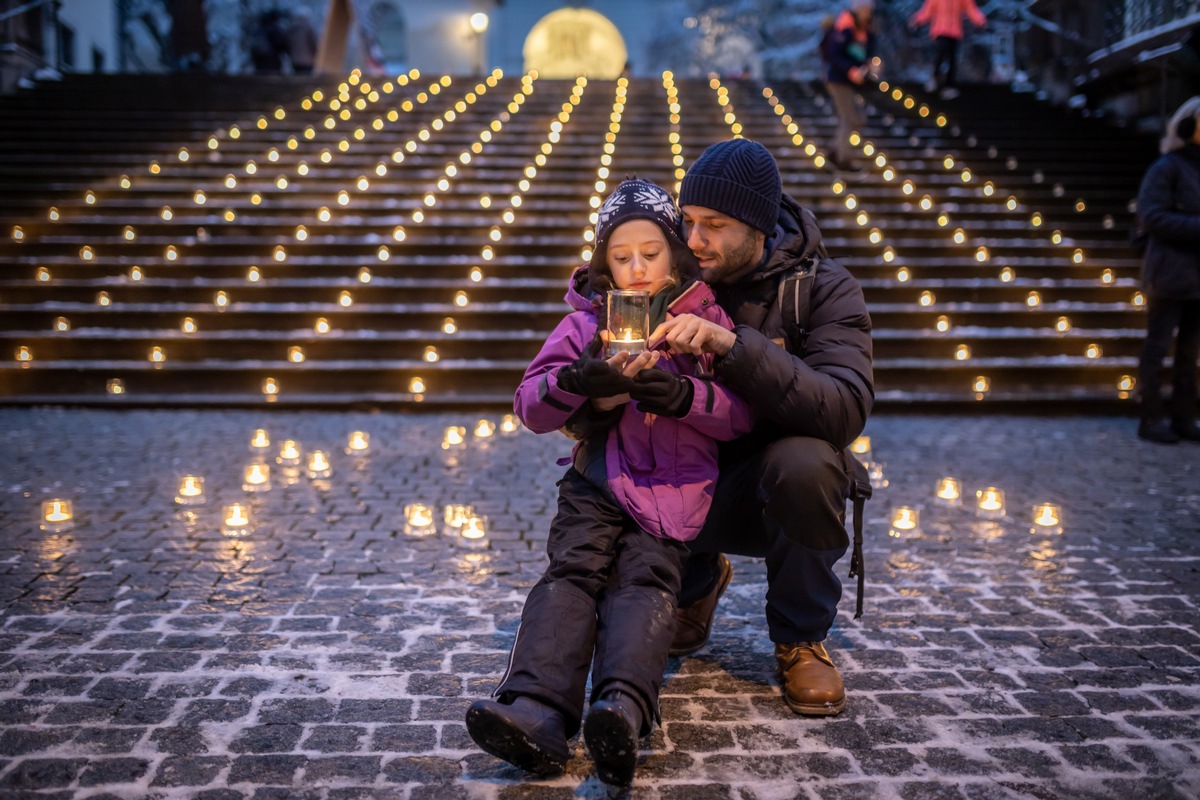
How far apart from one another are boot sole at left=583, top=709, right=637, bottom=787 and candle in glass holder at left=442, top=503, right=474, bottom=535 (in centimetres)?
255

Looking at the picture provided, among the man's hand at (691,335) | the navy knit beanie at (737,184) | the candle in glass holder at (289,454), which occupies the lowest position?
the candle in glass holder at (289,454)

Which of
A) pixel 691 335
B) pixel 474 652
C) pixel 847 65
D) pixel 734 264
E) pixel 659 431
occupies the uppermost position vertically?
pixel 847 65

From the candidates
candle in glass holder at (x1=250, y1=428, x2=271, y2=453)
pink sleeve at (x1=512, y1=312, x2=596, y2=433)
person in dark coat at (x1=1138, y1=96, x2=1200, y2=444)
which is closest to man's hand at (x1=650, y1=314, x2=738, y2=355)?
pink sleeve at (x1=512, y1=312, x2=596, y2=433)

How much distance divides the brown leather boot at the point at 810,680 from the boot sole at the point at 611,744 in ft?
2.42

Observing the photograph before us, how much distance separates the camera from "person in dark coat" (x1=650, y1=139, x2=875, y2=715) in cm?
295

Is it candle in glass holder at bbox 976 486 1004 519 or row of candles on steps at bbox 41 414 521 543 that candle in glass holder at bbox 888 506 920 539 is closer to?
candle in glass holder at bbox 976 486 1004 519

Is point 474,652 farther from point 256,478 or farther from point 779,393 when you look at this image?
point 256,478

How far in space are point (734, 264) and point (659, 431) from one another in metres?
0.57

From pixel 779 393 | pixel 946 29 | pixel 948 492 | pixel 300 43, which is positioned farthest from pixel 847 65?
pixel 300 43

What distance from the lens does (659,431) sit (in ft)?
10.00

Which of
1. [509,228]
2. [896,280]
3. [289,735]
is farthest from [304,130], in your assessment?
[289,735]

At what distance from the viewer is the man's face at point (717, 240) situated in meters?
3.17

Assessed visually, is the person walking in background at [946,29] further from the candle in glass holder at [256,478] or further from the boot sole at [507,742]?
the boot sole at [507,742]

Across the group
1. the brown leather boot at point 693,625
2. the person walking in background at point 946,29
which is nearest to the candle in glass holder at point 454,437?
the brown leather boot at point 693,625
